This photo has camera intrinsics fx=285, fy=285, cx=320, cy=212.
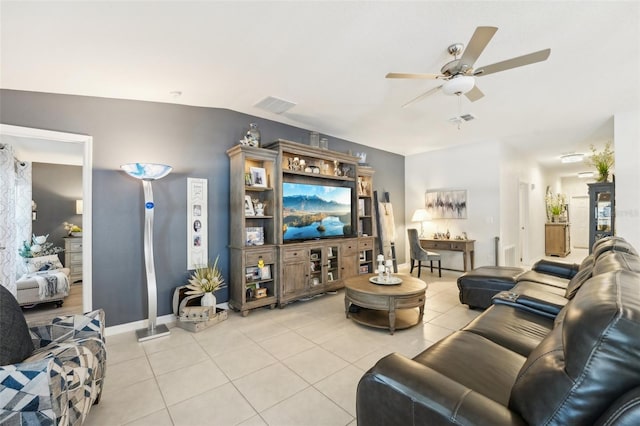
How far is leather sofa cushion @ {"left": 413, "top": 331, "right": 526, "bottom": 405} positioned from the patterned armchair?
1.75 m

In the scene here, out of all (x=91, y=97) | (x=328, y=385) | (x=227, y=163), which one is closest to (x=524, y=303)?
(x=328, y=385)

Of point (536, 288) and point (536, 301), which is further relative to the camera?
point (536, 288)

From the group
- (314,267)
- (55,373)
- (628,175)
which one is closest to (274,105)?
(314,267)

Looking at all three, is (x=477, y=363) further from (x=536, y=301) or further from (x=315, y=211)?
(x=315, y=211)

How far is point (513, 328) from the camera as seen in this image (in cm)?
204

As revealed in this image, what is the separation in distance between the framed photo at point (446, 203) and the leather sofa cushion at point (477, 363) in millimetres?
4651

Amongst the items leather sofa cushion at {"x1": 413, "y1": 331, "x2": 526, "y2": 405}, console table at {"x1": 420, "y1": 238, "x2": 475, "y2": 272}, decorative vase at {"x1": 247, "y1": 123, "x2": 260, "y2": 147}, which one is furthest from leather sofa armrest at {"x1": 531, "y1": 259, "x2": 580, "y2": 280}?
decorative vase at {"x1": 247, "y1": 123, "x2": 260, "y2": 147}

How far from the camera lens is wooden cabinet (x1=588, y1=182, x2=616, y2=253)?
15.2 ft

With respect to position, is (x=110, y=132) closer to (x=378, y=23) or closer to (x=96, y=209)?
(x=96, y=209)

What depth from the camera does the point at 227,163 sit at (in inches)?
155

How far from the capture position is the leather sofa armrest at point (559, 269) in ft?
11.1

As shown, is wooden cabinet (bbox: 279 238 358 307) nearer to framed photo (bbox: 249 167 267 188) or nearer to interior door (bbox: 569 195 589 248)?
framed photo (bbox: 249 167 267 188)

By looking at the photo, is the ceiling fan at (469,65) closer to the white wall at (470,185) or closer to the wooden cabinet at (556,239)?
the white wall at (470,185)

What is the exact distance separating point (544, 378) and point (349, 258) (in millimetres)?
3838
